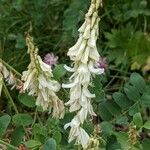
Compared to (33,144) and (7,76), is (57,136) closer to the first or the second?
(33,144)

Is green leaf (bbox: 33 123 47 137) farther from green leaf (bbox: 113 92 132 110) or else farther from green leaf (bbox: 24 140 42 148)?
green leaf (bbox: 113 92 132 110)

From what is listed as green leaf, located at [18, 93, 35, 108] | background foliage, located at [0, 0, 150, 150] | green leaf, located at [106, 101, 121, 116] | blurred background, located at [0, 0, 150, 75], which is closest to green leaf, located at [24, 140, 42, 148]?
green leaf, located at [18, 93, 35, 108]

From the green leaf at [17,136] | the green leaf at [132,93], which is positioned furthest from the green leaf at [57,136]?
the green leaf at [132,93]

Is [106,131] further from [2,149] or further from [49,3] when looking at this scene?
[49,3]

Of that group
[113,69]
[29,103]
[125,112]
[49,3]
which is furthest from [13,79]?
[49,3]

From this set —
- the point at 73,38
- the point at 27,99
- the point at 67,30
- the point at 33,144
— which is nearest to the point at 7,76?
the point at 27,99

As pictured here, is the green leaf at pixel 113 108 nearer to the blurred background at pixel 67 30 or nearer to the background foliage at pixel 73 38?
the background foliage at pixel 73 38
